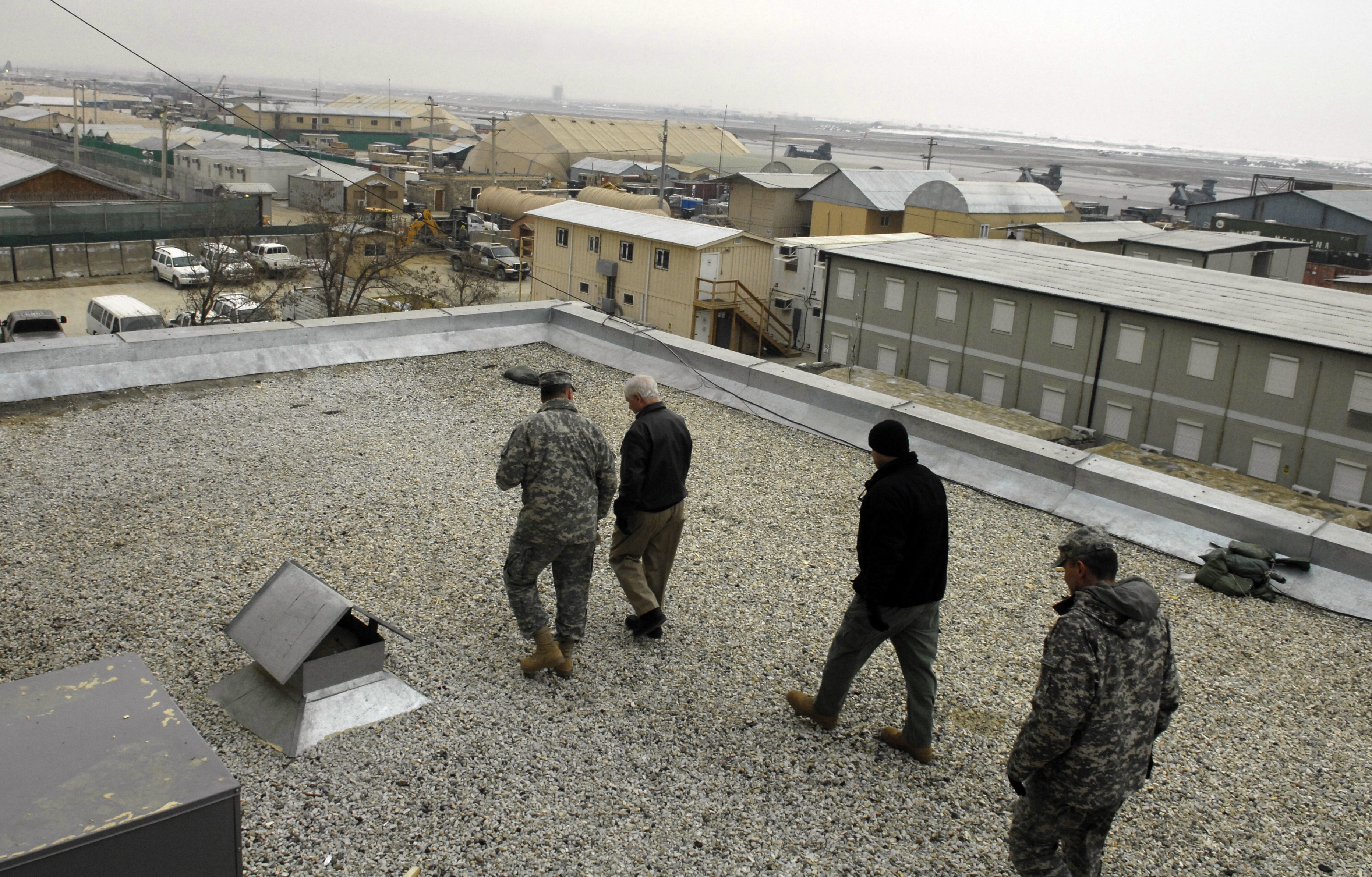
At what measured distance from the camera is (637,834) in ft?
14.4

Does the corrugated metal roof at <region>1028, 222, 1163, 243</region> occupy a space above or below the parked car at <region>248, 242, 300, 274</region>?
above

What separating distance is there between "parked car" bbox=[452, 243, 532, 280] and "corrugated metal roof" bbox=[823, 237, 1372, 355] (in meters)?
23.0

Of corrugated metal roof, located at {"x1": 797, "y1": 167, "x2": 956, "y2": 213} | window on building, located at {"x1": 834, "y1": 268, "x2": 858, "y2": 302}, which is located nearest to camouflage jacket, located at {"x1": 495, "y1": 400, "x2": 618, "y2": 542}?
window on building, located at {"x1": 834, "y1": 268, "x2": 858, "y2": 302}

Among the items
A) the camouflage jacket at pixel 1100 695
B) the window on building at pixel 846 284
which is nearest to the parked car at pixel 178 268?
the window on building at pixel 846 284

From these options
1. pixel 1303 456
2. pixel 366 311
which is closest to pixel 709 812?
pixel 1303 456

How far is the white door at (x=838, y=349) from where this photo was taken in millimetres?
26906

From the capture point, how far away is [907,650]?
4.87m

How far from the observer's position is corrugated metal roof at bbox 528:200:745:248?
1241 inches

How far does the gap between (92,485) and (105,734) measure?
5468 mm

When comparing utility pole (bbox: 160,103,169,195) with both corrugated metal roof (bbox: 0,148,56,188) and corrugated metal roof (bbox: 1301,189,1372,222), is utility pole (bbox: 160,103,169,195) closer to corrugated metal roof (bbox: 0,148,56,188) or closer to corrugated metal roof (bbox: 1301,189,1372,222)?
corrugated metal roof (bbox: 0,148,56,188)

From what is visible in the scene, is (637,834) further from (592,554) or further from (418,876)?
(592,554)

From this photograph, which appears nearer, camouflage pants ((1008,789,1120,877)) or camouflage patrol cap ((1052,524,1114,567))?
camouflage patrol cap ((1052,524,1114,567))

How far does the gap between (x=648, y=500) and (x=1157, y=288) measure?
1950 centimetres

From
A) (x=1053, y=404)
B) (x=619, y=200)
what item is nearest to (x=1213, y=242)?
(x=1053, y=404)
